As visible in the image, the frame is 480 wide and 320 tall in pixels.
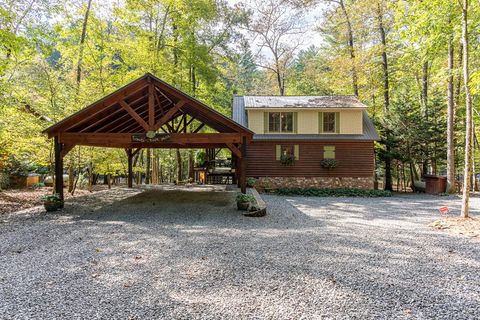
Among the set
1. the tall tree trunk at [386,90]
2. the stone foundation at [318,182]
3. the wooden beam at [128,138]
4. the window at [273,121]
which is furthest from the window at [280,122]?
the wooden beam at [128,138]

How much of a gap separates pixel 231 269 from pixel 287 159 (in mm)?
12092

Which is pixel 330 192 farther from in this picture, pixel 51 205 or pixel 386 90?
pixel 51 205

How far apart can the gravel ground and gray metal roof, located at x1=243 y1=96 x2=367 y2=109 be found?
9.75 m

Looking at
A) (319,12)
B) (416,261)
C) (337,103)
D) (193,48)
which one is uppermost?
(319,12)

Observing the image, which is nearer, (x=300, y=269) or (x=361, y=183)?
(x=300, y=269)

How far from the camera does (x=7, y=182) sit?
47.2ft

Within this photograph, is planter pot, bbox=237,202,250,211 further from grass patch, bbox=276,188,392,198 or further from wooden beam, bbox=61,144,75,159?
grass patch, bbox=276,188,392,198

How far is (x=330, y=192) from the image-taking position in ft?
49.8

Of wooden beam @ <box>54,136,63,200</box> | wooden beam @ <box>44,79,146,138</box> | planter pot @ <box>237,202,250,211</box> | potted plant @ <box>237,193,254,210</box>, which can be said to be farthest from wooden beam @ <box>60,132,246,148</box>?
planter pot @ <box>237,202,250,211</box>

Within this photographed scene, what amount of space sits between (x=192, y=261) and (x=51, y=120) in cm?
952

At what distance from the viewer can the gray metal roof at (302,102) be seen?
16031 mm

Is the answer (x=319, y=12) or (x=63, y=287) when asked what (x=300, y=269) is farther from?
(x=319, y=12)

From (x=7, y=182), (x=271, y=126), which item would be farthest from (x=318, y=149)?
(x=7, y=182)

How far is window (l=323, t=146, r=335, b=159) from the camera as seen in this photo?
16.0 m
